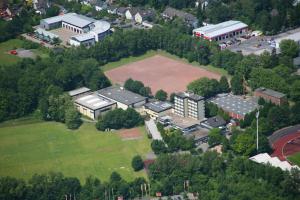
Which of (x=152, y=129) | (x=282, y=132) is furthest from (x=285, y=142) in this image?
(x=152, y=129)

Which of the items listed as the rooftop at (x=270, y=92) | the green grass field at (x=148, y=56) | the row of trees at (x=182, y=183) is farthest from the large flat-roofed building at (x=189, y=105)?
the green grass field at (x=148, y=56)

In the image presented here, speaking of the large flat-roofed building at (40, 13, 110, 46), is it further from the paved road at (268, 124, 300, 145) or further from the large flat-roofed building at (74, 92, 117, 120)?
the paved road at (268, 124, 300, 145)

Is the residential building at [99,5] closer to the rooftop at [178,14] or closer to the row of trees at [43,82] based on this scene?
the rooftop at [178,14]

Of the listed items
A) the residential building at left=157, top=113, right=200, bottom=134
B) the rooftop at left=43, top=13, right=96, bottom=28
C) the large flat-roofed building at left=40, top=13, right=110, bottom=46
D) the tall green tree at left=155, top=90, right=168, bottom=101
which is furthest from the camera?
the rooftop at left=43, top=13, right=96, bottom=28

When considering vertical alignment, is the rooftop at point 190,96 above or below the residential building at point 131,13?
above

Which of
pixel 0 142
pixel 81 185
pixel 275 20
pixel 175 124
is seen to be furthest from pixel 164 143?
pixel 275 20

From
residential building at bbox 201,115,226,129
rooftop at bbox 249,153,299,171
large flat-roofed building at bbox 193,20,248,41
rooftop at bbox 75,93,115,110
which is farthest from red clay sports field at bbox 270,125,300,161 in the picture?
large flat-roofed building at bbox 193,20,248,41

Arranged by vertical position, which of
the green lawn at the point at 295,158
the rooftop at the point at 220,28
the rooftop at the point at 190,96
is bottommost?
the rooftop at the point at 220,28
